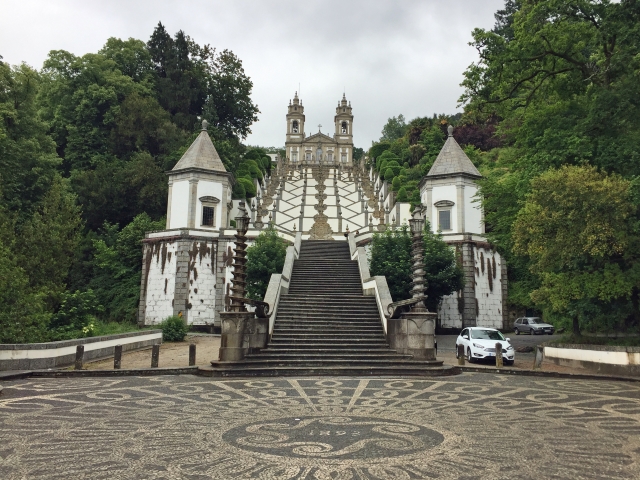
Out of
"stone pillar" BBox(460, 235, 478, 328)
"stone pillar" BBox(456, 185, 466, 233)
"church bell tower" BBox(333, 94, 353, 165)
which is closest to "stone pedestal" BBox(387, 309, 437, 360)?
"stone pillar" BBox(460, 235, 478, 328)

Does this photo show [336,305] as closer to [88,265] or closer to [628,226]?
[628,226]

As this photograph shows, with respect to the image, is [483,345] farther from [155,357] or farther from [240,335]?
[155,357]

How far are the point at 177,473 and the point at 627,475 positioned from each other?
4705 millimetres

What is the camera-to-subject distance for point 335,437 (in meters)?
6.62

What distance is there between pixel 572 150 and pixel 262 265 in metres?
14.7

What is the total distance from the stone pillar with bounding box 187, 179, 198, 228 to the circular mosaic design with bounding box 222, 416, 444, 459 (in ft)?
78.2

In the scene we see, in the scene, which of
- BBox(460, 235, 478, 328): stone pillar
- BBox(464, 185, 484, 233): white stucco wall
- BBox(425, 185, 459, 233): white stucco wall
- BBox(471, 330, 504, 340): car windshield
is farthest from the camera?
BBox(425, 185, 459, 233): white stucco wall

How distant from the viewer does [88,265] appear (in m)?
32.6

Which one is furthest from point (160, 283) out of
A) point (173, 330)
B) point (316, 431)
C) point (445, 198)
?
point (316, 431)

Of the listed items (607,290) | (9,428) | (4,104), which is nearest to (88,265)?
(4,104)

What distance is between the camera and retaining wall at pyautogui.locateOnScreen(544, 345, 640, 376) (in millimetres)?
13414

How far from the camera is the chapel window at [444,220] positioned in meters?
29.9

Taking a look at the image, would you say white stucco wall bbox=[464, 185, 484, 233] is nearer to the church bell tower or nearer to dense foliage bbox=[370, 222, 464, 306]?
dense foliage bbox=[370, 222, 464, 306]

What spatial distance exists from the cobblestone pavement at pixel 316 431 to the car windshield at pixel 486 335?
240 inches
